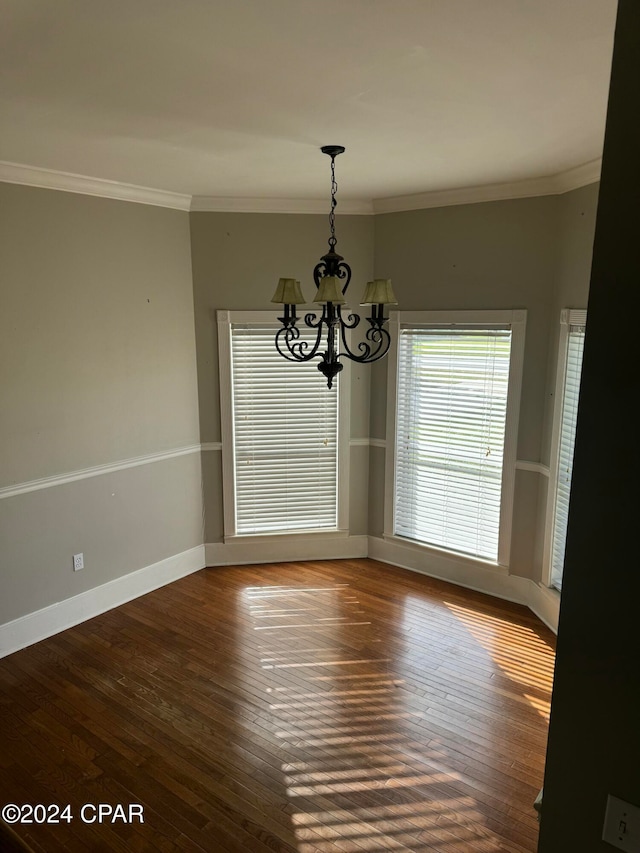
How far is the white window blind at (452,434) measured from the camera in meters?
4.32

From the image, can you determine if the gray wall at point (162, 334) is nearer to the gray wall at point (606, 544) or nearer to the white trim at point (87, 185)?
the white trim at point (87, 185)

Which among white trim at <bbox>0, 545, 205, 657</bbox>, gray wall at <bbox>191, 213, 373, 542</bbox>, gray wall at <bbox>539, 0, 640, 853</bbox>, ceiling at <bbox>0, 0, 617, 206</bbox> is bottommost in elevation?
white trim at <bbox>0, 545, 205, 657</bbox>

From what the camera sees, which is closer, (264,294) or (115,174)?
(115,174)

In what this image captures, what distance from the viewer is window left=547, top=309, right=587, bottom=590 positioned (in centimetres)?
374

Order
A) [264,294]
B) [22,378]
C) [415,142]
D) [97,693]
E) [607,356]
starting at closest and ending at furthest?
1. [607,356]
2. [415,142]
3. [97,693]
4. [22,378]
5. [264,294]

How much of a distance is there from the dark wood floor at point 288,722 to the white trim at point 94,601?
0.29ft

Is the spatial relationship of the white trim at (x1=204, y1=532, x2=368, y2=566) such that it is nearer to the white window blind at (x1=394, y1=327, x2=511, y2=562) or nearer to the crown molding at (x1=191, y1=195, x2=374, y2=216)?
the white window blind at (x1=394, y1=327, x2=511, y2=562)

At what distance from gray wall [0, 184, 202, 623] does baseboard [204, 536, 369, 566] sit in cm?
28

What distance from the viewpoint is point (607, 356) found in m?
1.10

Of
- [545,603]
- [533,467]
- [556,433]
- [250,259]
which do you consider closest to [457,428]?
[533,467]

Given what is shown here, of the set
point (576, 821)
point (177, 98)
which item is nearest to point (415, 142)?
point (177, 98)

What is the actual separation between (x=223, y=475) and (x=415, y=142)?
9.73 feet

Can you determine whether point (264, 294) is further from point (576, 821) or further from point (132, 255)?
point (576, 821)

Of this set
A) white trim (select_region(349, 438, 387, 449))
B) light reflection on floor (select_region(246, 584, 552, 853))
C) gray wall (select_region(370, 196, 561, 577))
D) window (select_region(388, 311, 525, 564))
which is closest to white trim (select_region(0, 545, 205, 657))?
light reflection on floor (select_region(246, 584, 552, 853))
